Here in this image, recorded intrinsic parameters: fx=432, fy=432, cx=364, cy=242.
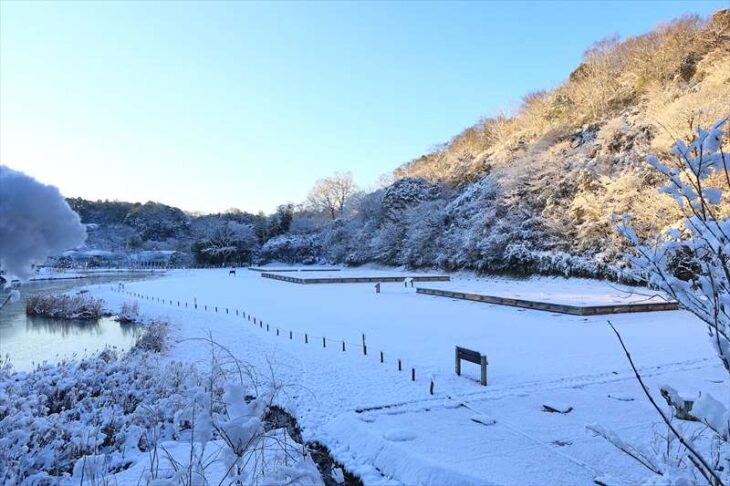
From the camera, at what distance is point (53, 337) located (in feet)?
43.7

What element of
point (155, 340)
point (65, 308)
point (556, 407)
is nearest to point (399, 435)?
point (556, 407)

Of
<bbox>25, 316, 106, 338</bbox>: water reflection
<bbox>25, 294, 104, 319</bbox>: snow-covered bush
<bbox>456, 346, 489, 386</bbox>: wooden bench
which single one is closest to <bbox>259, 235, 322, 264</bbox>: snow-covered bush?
<bbox>25, 294, 104, 319</bbox>: snow-covered bush

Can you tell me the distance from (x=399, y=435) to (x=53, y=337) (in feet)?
43.3

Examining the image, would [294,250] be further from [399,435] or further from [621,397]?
[399,435]

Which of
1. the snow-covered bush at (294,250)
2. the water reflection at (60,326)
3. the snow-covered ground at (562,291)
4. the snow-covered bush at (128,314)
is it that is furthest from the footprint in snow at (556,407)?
the snow-covered bush at (294,250)

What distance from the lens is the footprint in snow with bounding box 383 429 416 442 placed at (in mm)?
4695

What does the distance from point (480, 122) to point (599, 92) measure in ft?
61.9

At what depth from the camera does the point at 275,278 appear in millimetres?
30297

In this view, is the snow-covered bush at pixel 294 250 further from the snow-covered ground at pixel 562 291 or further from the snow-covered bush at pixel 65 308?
the snow-covered bush at pixel 65 308

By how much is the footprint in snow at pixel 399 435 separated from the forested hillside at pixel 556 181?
17.1ft

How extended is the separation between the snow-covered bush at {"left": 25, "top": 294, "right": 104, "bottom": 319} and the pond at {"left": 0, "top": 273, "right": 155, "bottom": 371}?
1.34ft

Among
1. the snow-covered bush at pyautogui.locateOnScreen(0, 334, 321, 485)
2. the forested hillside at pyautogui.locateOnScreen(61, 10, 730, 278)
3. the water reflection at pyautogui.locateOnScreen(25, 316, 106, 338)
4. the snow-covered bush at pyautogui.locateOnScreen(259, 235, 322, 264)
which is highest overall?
the forested hillside at pyautogui.locateOnScreen(61, 10, 730, 278)

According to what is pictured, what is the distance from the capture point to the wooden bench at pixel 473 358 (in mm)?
6562

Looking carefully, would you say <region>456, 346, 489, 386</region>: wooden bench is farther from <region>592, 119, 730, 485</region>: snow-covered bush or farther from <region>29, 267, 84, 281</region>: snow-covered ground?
<region>29, 267, 84, 281</region>: snow-covered ground
